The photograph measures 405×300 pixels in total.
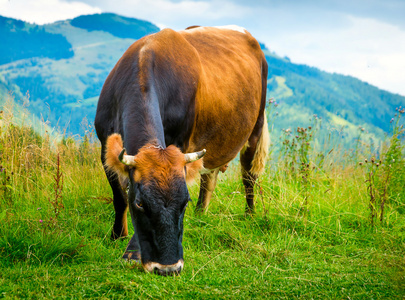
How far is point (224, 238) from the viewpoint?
4.43 m

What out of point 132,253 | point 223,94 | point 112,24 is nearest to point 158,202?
point 132,253

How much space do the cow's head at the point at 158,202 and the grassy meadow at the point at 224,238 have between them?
190 millimetres

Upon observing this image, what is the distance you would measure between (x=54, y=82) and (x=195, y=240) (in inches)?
3218

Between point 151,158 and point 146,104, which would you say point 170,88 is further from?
point 151,158

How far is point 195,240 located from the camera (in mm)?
4426

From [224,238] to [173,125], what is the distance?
1531mm

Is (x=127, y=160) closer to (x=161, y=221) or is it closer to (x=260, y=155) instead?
(x=161, y=221)

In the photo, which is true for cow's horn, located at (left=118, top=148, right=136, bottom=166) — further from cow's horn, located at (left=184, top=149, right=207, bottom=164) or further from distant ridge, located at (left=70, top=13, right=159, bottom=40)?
distant ridge, located at (left=70, top=13, right=159, bottom=40)

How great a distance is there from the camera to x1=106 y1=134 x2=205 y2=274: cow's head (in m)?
2.71

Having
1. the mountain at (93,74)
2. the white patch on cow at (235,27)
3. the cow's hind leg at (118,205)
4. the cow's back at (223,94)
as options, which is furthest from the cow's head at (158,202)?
the mountain at (93,74)

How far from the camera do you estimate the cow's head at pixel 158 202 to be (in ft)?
8.91

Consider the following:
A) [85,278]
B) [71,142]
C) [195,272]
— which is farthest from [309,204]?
[71,142]

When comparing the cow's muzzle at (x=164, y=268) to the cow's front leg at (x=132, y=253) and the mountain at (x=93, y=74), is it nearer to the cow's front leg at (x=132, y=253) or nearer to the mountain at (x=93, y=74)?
the cow's front leg at (x=132, y=253)

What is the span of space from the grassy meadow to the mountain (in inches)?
2242
